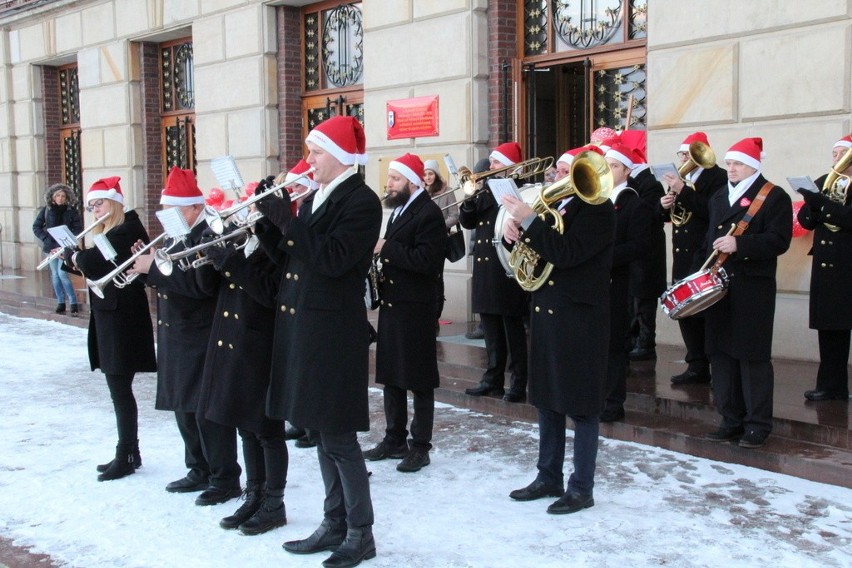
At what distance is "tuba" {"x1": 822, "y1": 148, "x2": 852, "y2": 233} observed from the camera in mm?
6551

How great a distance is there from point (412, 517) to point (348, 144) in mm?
1958

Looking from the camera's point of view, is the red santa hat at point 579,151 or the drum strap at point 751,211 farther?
the drum strap at point 751,211

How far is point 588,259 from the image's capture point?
5.05m

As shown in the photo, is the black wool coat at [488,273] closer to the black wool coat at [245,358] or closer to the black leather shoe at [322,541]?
the black wool coat at [245,358]

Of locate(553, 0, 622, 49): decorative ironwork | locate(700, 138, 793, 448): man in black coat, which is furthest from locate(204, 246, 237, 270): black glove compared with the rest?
locate(553, 0, 622, 49): decorative ironwork

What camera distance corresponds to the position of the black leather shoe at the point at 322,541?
4.54 metres

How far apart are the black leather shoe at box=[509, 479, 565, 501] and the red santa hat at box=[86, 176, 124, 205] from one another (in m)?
2.90

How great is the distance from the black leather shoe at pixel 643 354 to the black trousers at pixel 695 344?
748 mm

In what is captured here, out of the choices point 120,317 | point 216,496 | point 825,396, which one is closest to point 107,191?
point 120,317

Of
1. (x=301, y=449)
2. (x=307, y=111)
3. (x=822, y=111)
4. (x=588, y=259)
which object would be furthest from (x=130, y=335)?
(x=307, y=111)

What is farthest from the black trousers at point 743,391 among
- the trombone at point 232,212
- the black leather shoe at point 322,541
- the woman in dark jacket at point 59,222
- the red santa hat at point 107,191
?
the woman in dark jacket at point 59,222

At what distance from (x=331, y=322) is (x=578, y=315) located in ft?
4.67

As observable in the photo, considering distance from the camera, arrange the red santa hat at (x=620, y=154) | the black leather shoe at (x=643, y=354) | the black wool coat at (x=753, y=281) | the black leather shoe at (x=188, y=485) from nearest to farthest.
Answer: the black leather shoe at (x=188, y=485) < the black wool coat at (x=753, y=281) < the red santa hat at (x=620, y=154) < the black leather shoe at (x=643, y=354)

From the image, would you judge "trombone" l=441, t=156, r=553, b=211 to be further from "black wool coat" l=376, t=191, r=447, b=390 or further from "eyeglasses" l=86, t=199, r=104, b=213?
"eyeglasses" l=86, t=199, r=104, b=213
